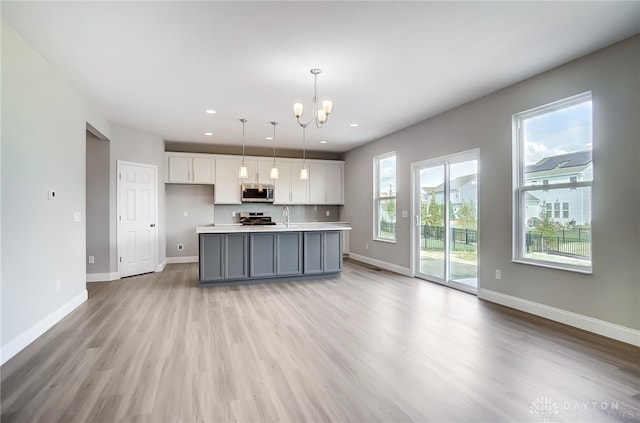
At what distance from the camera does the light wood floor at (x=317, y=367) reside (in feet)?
6.45

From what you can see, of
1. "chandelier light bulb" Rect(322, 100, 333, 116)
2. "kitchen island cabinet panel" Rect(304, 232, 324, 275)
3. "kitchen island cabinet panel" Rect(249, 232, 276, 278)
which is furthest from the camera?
"kitchen island cabinet panel" Rect(304, 232, 324, 275)

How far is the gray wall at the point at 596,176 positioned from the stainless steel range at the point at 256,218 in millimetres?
4192

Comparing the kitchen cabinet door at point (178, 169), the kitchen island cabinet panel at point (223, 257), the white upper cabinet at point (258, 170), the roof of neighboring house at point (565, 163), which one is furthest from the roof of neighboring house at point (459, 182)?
the kitchen cabinet door at point (178, 169)

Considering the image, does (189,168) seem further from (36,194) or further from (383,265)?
(383,265)

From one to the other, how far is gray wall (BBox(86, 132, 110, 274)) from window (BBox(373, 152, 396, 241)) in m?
5.14

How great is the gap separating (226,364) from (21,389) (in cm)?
133

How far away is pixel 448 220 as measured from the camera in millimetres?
5227

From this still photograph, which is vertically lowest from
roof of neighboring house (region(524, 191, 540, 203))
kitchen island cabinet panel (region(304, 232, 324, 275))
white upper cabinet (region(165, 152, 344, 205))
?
kitchen island cabinet panel (region(304, 232, 324, 275))

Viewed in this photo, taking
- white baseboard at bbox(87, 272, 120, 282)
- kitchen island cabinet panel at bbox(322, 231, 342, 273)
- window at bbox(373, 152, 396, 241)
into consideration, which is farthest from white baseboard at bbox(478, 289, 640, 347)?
white baseboard at bbox(87, 272, 120, 282)

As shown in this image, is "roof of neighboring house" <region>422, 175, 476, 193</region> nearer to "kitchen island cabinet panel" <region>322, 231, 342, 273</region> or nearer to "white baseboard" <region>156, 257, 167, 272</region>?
"kitchen island cabinet panel" <region>322, 231, 342, 273</region>

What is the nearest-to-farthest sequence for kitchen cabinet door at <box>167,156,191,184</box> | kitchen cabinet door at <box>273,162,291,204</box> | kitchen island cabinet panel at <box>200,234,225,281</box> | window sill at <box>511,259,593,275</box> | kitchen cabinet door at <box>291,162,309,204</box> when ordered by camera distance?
window sill at <box>511,259,593,275</box> → kitchen island cabinet panel at <box>200,234,225,281</box> → kitchen cabinet door at <box>167,156,191,184</box> → kitchen cabinet door at <box>273,162,291,204</box> → kitchen cabinet door at <box>291,162,309,204</box>

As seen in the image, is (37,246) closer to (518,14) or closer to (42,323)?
(42,323)

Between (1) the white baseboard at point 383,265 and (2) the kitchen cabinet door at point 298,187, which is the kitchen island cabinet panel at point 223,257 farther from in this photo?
(2) the kitchen cabinet door at point 298,187

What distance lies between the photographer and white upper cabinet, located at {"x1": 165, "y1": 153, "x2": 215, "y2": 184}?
7.22 m
